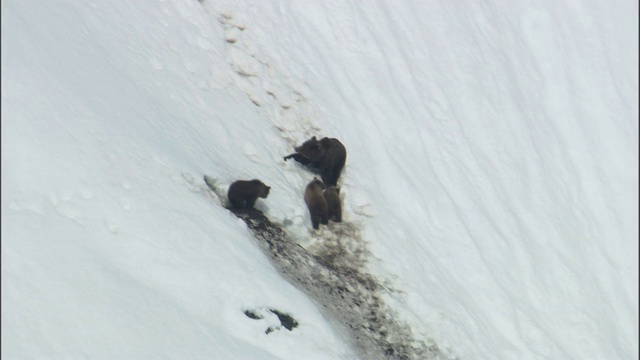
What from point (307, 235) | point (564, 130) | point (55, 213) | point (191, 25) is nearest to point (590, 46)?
point (564, 130)

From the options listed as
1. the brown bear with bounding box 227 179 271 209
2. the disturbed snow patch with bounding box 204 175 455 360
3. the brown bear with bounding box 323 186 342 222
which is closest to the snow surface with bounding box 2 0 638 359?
the disturbed snow patch with bounding box 204 175 455 360

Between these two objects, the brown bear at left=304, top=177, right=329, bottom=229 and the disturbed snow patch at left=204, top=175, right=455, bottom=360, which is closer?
the disturbed snow patch at left=204, top=175, right=455, bottom=360

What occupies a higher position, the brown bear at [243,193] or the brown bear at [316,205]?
the brown bear at [243,193]

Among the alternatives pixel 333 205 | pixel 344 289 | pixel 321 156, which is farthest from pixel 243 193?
pixel 321 156

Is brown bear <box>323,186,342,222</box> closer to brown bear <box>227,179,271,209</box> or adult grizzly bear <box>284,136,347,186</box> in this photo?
adult grizzly bear <box>284,136,347,186</box>

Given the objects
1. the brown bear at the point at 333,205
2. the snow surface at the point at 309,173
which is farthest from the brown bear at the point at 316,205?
the snow surface at the point at 309,173

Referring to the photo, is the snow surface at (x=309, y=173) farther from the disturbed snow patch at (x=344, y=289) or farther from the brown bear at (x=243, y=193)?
the brown bear at (x=243, y=193)

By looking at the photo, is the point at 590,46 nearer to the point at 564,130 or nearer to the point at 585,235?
the point at 564,130
